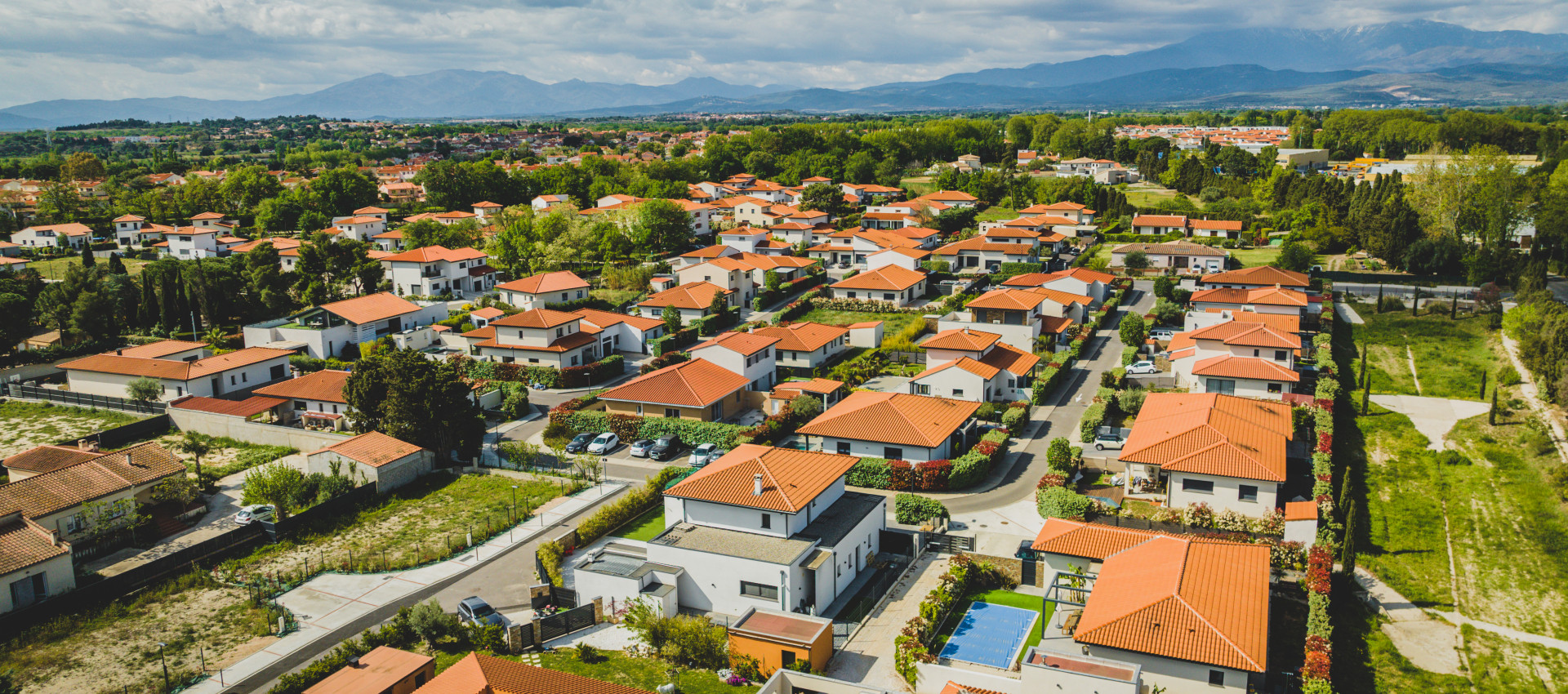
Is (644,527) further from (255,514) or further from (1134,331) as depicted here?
(1134,331)

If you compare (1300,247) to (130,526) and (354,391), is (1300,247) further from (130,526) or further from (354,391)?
(130,526)

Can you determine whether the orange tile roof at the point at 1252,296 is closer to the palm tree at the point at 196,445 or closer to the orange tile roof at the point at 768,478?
the orange tile roof at the point at 768,478

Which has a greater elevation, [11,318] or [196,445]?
[11,318]

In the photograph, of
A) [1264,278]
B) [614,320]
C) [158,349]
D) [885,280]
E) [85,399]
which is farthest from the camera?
[885,280]

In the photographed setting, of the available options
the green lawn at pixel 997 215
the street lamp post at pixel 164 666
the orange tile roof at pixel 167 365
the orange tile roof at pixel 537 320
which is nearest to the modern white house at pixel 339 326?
the orange tile roof at pixel 167 365

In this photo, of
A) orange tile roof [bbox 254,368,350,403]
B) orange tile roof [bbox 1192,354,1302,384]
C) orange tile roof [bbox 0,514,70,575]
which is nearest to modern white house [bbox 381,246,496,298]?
orange tile roof [bbox 254,368,350,403]

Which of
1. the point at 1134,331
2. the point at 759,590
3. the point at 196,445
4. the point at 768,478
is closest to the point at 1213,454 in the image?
the point at 768,478
